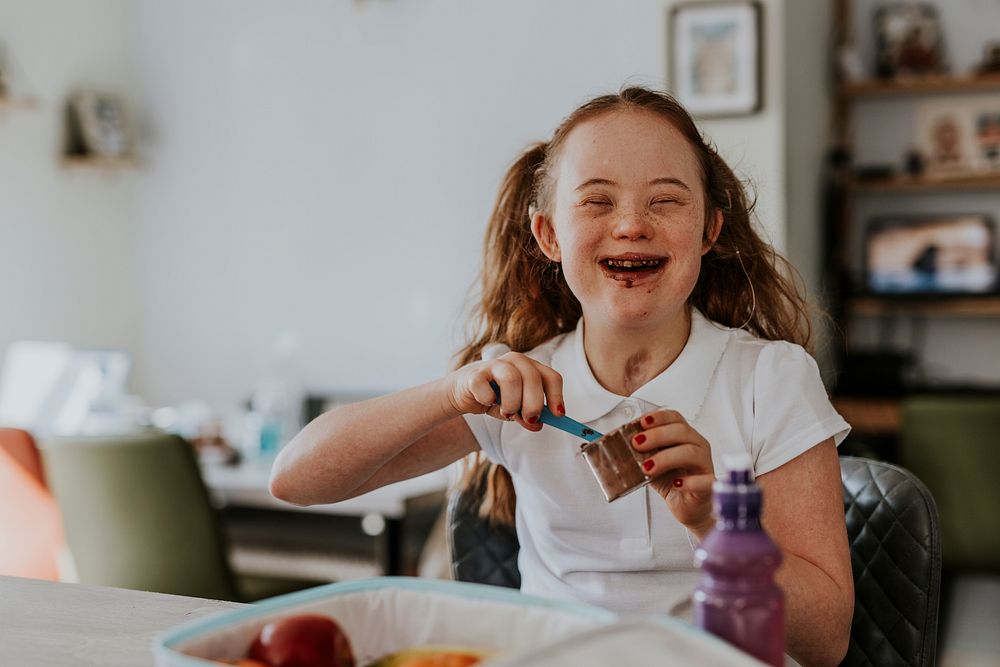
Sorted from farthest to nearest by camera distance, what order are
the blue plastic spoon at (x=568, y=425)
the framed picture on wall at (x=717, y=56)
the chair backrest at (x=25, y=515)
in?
the framed picture on wall at (x=717, y=56) → the chair backrest at (x=25, y=515) → the blue plastic spoon at (x=568, y=425)

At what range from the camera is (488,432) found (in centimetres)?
129

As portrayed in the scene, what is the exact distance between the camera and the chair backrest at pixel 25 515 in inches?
83.8

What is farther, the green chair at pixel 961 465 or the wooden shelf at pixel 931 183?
the wooden shelf at pixel 931 183

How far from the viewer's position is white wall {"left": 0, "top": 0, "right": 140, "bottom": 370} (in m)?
3.54

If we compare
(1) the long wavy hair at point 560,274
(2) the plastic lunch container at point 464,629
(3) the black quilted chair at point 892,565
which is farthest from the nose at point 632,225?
(2) the plastic lunch container at point 464,629

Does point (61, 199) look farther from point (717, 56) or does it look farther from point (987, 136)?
point (987, 136)

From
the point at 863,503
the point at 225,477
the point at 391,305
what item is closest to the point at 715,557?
the point at 863,503

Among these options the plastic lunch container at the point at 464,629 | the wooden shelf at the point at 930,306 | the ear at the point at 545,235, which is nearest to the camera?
the plastic lunch container at the point at 464,629

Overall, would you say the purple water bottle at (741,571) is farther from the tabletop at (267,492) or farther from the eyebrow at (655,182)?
the tabletop at (267,492)

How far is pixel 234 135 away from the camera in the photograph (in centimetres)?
392

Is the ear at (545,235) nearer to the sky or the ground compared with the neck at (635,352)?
nearer to the sky

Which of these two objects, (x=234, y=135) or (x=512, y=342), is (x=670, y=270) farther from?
(x=234, y=135)

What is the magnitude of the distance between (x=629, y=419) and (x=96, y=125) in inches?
123

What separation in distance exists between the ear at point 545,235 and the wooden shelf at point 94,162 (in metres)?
2.85
